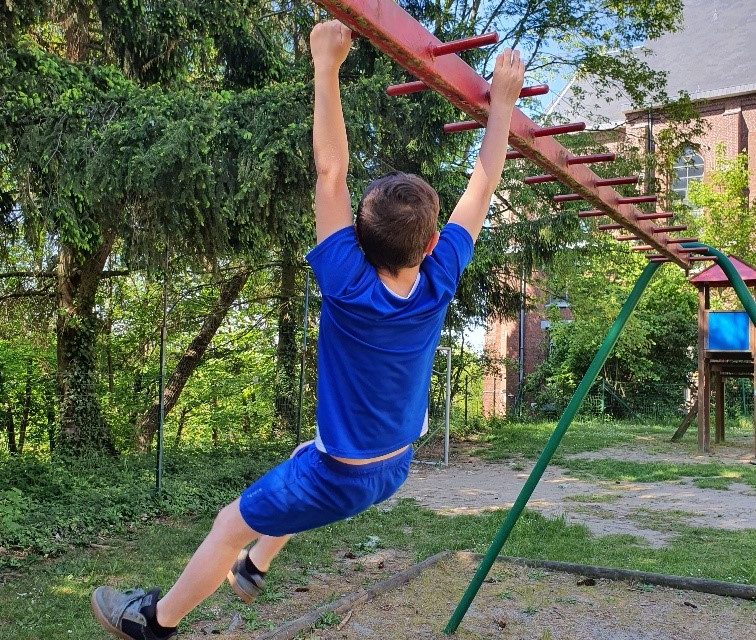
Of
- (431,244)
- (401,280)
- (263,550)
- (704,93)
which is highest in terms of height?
(704,93)

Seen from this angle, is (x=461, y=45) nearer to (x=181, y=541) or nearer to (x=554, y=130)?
(x=554, y=130)

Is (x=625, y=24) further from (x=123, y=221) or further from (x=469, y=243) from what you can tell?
(x=469, y=243)

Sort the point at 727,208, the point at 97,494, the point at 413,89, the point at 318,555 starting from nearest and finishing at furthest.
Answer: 1. the point at 413,89
2. the point at 318,555
3. the point at 97,494
4. the point at 727,208

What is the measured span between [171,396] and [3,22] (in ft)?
19.9

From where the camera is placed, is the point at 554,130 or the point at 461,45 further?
the point at 554,130

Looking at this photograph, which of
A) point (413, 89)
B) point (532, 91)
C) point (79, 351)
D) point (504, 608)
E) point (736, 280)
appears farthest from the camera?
point (79, 351)

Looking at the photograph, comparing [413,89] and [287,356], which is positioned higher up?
[413,89]

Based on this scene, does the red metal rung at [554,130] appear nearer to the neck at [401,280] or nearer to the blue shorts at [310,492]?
the neck at [401,280]

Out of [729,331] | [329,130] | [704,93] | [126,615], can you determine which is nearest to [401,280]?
[329,130]

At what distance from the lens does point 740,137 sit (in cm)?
2656

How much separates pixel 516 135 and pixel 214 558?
1590 millimetres

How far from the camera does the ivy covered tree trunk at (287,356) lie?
1051cm

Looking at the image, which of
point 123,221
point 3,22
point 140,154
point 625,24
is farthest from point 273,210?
point 625,24

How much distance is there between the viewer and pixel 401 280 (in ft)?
6.18
